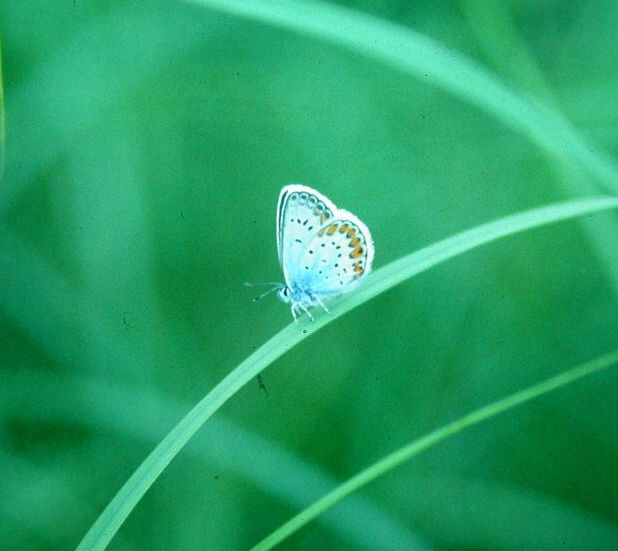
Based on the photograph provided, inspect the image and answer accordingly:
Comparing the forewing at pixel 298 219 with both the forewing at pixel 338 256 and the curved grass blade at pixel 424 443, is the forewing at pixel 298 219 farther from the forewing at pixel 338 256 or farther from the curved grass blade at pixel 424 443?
the curved grass blade at pixel 424 443

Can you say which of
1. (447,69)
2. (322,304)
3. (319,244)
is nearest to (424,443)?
(322,304)

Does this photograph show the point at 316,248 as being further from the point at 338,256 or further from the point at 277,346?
the point at 277,346

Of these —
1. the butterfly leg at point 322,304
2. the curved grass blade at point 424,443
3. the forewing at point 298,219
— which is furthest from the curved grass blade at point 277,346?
the curved grass blade at point 424,443

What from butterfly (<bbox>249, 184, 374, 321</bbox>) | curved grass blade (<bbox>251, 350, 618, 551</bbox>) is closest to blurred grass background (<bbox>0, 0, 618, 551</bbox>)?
curved grass blade (<bbox>251, 350, 618, 551</bbox>)

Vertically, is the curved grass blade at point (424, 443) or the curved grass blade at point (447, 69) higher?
the curved grass blade at point (447, 69)

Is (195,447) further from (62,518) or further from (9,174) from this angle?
(9,174)

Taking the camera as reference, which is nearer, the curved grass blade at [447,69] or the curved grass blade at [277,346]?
the curved grass blade at [277,346]

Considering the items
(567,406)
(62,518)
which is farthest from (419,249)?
(62,518)
